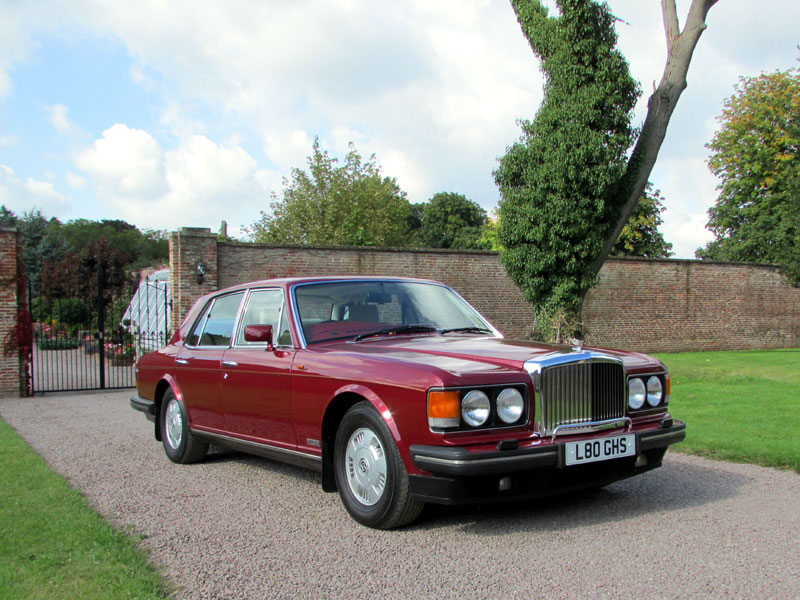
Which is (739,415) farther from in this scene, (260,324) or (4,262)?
(4,262)

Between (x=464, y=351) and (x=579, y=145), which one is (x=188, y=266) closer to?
(x=579, y=145)

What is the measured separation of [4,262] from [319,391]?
10879 millimetres

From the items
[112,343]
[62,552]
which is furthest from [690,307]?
[62,552]

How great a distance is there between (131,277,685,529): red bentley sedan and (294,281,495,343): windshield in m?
0.01

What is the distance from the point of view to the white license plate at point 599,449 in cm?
424

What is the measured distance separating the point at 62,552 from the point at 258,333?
1.96 metres

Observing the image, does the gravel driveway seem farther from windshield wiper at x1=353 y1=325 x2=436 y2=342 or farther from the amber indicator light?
windshield wiper at x1=353 y1=325 x2=436 y2=342

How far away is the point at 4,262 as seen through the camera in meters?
13.3

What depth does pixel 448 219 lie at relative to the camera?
2928 inches

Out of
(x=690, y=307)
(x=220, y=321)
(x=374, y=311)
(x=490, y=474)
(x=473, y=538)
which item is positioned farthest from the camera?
(x=690, y=307)

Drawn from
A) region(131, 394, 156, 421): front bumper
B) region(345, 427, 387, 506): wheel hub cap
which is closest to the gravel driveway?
region(345, 427, 387, 506): wheel hub cap

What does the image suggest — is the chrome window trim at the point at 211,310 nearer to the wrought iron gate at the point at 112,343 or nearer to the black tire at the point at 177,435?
the black tire at the point at 177,435

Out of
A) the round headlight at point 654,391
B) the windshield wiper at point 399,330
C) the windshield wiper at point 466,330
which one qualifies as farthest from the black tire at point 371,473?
the round headlight at point 654,391

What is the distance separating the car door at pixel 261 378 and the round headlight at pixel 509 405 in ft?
5.55
